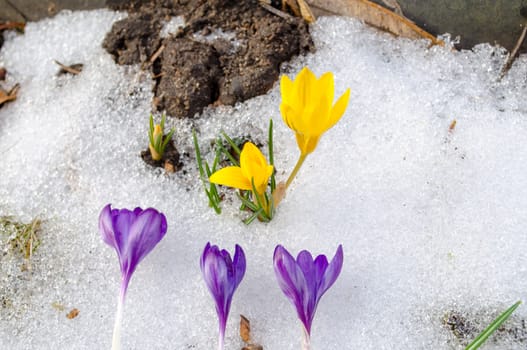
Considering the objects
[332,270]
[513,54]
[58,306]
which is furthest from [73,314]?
[513,54]

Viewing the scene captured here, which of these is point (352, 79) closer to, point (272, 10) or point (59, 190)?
point (272, 10)

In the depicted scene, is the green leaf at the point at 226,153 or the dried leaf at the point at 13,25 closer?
the green leaf at the point at 226,153

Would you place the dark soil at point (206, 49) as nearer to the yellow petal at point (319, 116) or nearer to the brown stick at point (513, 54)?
the yellow petal at point (319, 116)

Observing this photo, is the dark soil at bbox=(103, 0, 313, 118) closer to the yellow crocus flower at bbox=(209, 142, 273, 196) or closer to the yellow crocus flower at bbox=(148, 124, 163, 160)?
the yellow crocus flower at bbox=(148, 124, 163, 160)

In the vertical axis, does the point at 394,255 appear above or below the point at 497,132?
below

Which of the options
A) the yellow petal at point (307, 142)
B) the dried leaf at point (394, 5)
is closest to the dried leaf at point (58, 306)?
the yellow petal at point (307, 142)

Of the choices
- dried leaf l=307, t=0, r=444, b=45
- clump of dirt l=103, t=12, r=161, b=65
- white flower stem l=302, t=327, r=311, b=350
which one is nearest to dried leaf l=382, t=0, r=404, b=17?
dried leaf l=307, t=0, r=444, b=45

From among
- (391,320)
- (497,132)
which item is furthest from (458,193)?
(391,320)
